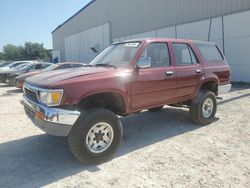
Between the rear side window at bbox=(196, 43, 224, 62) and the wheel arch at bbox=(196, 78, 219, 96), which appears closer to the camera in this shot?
the wheel arch at bbox=(196, 78, 219, 96)

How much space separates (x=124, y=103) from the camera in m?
4.74

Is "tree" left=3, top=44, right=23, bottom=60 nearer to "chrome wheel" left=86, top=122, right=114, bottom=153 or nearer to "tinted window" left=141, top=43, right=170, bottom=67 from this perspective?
"tinted window" left=141, top=43, right=170, bottom=67

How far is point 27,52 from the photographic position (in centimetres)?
8794

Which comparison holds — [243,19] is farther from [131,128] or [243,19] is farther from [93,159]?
[93,159]

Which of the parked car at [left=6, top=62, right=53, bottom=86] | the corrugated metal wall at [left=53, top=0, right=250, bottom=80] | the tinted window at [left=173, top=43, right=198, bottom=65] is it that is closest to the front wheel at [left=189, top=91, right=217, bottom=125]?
the tinted window at [left=173, top=43, right=198, bottom=65]

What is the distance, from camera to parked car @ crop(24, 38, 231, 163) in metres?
4.06

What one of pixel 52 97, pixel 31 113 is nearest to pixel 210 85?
pixel 52 97

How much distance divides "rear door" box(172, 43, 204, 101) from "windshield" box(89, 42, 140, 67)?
109 cm

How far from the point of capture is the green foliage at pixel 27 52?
268ft

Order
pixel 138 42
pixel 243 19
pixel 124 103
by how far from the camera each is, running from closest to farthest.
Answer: pixel 124 103
pixel 138 42
pixel 243 19

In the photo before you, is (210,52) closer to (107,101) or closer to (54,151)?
(107,101)

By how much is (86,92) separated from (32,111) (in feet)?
3.26

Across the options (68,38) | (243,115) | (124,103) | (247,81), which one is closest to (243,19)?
(247,81)

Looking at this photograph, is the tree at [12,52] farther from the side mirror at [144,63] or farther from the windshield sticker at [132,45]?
the side mirror at [144,63]
